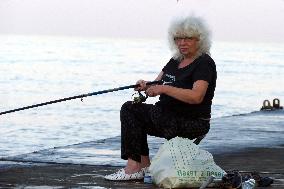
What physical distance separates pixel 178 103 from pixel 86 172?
148 cm

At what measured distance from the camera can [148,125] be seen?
7.63 meters

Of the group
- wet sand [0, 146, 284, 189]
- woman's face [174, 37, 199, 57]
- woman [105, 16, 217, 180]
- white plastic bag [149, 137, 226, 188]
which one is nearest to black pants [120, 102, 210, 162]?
woman [105, 16, 217, 180]

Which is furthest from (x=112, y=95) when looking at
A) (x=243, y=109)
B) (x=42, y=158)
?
(x=42, y=158)

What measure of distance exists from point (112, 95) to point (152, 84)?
37.1 meters

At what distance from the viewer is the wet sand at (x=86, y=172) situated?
7602 millimetres

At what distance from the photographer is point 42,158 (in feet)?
32.1

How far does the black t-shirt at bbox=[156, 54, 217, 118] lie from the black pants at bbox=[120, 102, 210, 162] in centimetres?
6

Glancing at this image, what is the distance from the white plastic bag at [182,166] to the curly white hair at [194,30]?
2.79 ft

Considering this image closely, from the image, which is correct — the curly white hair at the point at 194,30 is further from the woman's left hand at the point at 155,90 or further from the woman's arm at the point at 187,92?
the woman's left hand at the point at 155,90

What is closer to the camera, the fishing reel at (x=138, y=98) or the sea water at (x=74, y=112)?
the fishing reel at (x=138, y=98)

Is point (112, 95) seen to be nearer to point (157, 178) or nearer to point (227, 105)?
point (227, 105)

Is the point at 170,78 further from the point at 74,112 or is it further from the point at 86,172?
the point at 74,112

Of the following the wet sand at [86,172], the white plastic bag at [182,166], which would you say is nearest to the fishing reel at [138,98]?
the white plastic bag at [182,166]

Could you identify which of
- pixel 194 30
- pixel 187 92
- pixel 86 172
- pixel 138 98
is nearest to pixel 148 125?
pixel 138 98
